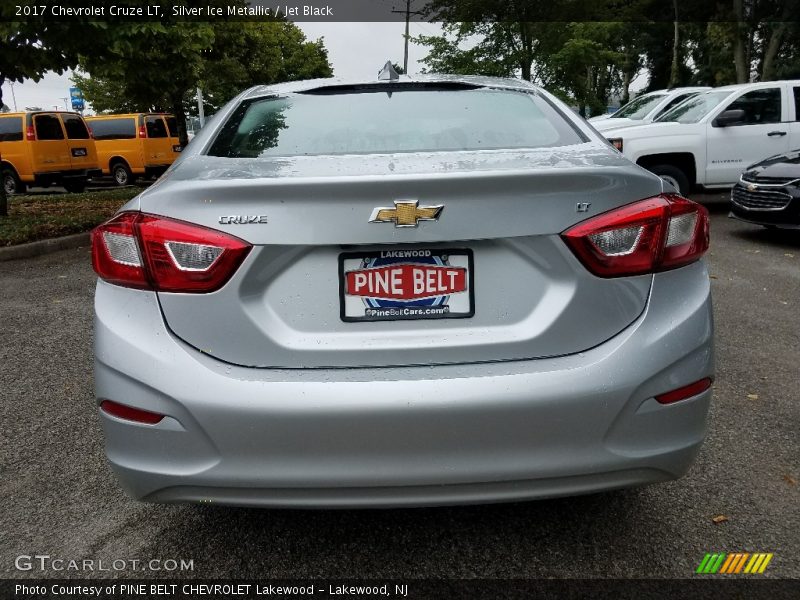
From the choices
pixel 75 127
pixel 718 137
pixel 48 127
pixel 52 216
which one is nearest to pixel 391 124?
pixel 718 137

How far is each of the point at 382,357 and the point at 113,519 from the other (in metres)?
1.37

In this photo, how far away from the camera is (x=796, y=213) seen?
795cm

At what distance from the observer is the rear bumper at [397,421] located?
186 cm

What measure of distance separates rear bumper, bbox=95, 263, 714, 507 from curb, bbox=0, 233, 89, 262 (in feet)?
22.5

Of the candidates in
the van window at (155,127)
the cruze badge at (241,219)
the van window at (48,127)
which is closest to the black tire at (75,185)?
the van window at (48,127)

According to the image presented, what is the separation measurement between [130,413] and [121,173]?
21.7 meters

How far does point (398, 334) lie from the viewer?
1927 mm

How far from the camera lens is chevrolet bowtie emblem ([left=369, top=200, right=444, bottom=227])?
6.09 ft

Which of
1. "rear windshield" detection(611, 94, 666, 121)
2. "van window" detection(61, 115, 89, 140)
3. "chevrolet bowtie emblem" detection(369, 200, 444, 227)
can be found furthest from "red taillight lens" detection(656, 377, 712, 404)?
"van window" detection(61, 115, 89, 140)

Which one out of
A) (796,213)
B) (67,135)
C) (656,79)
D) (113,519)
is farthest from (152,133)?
(656,79)

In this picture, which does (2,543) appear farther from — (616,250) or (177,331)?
(616,250)

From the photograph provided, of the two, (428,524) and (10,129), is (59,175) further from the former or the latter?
(428,524)

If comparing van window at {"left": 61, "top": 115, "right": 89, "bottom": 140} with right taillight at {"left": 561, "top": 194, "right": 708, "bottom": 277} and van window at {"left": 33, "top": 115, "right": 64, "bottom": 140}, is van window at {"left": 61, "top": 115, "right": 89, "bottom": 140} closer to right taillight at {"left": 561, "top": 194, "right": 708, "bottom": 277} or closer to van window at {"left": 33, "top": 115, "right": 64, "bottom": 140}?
van window at {"left": 33, "top": 115, "right": 64, "bottom": 140}

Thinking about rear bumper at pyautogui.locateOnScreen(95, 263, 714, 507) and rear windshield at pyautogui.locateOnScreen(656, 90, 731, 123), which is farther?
rear windshield at pyautogui.locateOnScreen(656, 90, 731, 123)
